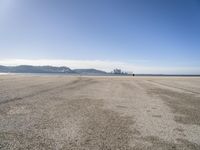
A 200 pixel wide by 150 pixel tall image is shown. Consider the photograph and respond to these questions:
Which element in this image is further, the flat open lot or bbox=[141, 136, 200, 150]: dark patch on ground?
the flat open lot

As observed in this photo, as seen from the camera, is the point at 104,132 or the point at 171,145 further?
the point at 104,132

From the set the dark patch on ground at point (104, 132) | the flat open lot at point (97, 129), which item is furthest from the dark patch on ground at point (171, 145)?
the dark patch on ground at point (104, 132)

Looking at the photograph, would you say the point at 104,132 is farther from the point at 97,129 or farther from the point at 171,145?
the point at 171,145

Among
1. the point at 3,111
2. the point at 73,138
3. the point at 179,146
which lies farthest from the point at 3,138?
the point at 179,146

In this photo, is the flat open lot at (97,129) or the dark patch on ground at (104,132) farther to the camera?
the flat open lot at (97,129)

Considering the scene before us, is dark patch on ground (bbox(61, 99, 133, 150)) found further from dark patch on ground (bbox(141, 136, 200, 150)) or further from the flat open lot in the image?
dark patch on ground (bbox(141, 136, 200, 150))

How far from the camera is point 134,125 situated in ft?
27.0

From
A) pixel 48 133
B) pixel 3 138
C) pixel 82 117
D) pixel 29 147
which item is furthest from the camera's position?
pixel 82 117

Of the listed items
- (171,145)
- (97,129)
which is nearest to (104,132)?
(97,129)

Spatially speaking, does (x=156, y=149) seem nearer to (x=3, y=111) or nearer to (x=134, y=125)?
(x=134, y=125)

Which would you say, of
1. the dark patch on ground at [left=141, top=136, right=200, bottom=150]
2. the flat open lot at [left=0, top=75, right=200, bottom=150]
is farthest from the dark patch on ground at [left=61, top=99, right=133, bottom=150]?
the dark patch on ground at [left=141, top=136, right=200, bottom=150]

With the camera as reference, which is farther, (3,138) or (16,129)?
(16,129)

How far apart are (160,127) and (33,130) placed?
450 centimetres

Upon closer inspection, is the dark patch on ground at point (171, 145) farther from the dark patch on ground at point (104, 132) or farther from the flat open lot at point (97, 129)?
the dark patch on ground at point (104, 132)
